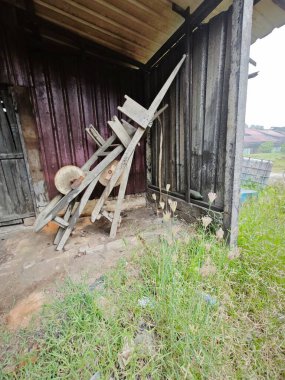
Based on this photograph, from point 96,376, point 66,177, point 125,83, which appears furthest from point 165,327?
point 125,83

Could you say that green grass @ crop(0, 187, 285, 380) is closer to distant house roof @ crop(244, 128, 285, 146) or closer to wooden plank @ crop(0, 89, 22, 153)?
wooden plank @ crop(0, 89, 22, 153)

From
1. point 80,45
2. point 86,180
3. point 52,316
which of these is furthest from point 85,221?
point 80,45

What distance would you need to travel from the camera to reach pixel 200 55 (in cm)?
231

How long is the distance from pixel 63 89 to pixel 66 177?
1.87 metres

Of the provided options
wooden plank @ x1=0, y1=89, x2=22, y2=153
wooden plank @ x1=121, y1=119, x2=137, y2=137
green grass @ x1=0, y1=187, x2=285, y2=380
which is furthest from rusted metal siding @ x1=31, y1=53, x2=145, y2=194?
green grass @ x1=0, y1=187, x2=285, y2=380

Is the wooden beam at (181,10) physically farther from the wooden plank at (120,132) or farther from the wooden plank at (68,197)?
the wooden plank at (68,197)

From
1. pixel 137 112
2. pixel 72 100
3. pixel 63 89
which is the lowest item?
pixel 137 112

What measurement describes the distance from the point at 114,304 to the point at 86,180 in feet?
4.83

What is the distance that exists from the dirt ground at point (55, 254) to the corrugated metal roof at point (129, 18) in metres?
3.12

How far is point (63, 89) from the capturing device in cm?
311

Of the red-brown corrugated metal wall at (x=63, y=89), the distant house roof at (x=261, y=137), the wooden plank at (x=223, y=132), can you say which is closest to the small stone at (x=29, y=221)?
the red-brown corrugated metal wall at (x=63, y=89)

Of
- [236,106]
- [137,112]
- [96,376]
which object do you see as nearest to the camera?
[96,376]

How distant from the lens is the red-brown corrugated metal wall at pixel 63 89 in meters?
2.74

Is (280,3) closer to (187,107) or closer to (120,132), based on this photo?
(187,107)
